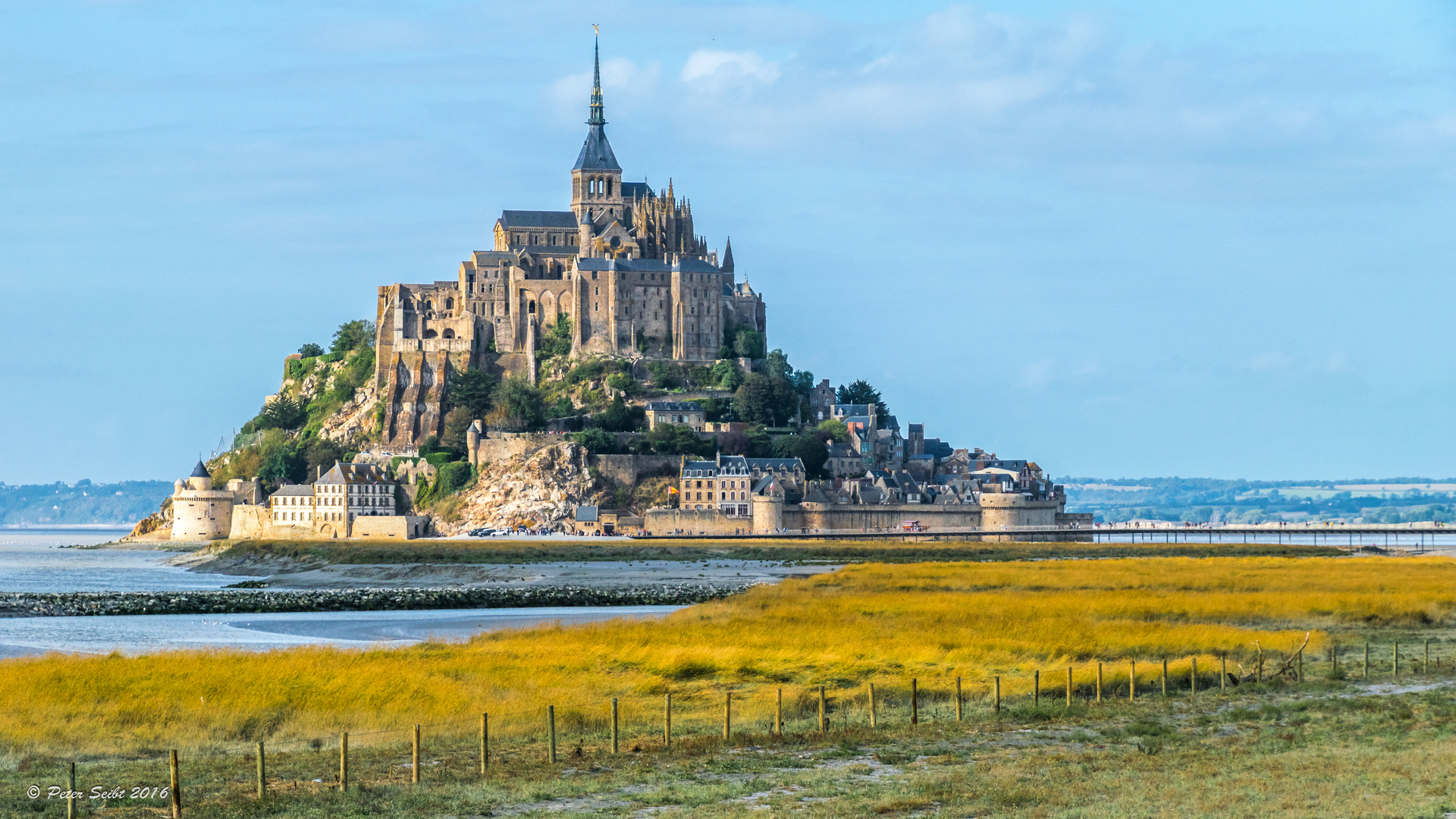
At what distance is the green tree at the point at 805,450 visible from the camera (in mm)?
124250

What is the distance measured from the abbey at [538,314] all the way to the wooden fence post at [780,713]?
10638cm

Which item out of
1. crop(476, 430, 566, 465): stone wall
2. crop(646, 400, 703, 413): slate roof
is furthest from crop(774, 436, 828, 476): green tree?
crop(476, 430, 566, 465): stone wall

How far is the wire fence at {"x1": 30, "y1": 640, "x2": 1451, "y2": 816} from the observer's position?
2153 cm

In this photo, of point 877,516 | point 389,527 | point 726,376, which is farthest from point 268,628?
point 726,376

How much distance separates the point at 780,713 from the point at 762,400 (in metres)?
104

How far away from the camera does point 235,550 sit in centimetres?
10550

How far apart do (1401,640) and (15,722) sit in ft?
106

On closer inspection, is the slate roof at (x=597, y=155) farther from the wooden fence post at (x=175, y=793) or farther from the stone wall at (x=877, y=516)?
the wooden fence post at (x=175, y=793)

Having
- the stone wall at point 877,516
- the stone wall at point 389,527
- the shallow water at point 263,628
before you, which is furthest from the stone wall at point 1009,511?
the shallow water at point 263,628

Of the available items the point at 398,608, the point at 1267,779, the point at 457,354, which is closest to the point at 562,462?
the point at 457,354

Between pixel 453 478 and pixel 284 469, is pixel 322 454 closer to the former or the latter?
pixel 284 469

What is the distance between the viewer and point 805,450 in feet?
408

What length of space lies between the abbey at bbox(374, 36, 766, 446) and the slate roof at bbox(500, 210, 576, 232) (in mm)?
2753

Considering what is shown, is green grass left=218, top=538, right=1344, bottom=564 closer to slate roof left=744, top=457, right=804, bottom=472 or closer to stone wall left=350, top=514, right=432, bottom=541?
stone wall left=350, top=514, right=432, bottom=541
